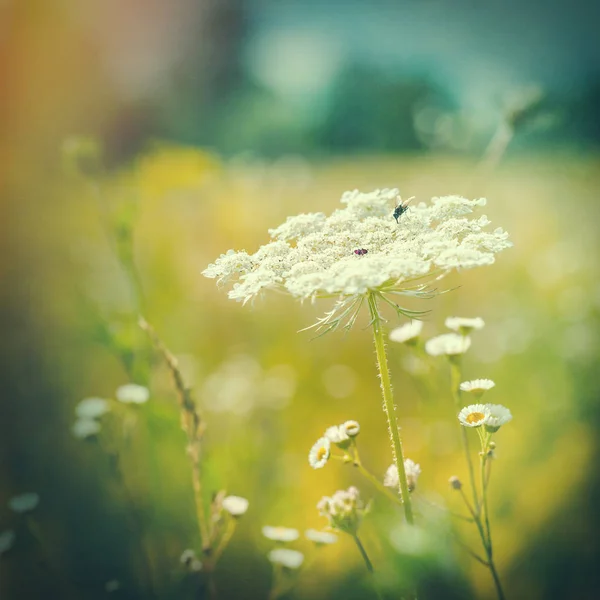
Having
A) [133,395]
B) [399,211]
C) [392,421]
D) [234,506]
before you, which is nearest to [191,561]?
[234,506]

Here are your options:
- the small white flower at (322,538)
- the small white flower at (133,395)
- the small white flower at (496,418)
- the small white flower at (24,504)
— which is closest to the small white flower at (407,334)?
the small white flower at (496,418)

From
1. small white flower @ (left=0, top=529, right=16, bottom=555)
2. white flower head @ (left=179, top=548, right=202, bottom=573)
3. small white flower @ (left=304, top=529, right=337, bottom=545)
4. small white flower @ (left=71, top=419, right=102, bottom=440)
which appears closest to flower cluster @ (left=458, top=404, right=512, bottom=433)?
small white flower @ (left=304, top=529, right=337, bottom=545)

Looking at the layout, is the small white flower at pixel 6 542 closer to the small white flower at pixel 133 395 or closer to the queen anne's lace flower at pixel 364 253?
the small white flower at pixel 133 395

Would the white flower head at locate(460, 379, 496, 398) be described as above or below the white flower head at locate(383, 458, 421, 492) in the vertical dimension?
above

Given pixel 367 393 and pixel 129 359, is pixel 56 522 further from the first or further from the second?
pixel 367 393

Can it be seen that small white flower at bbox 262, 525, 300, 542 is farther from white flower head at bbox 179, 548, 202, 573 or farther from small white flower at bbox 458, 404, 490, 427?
small white flower at bbox 458, 404, 490, 427

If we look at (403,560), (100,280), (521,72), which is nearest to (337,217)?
(403,560)
